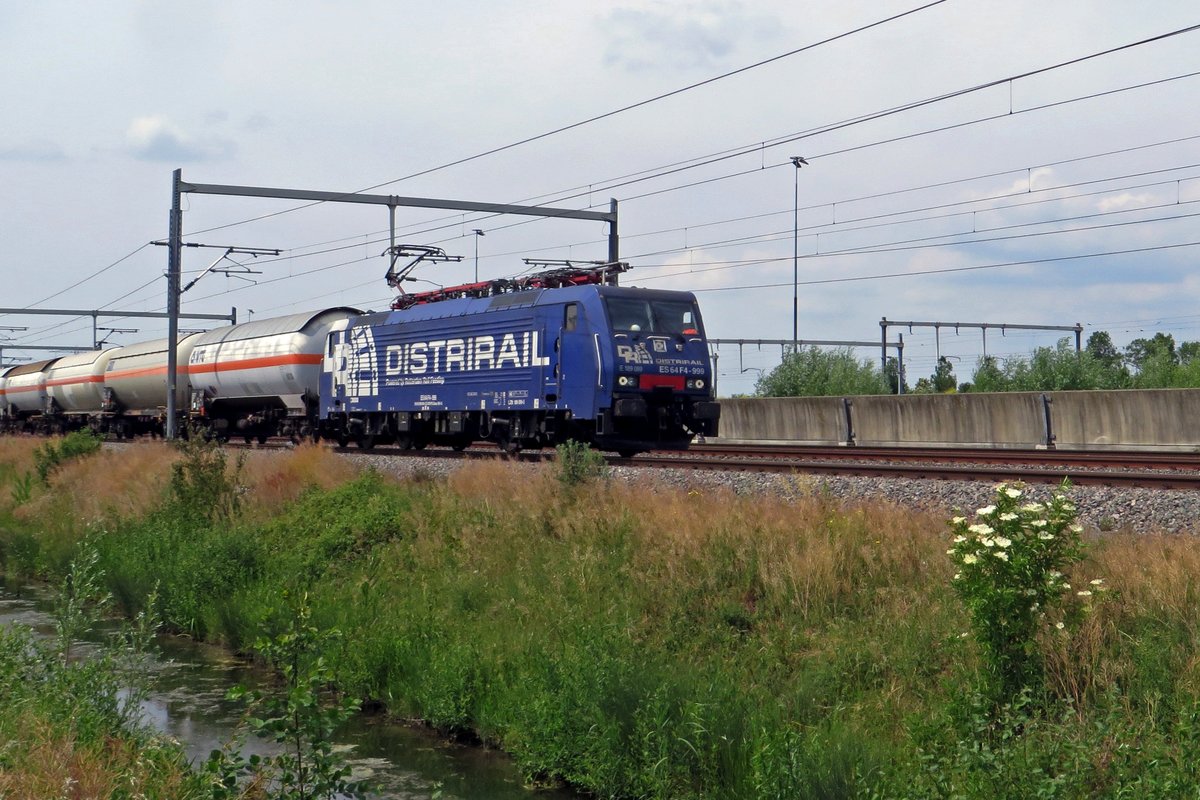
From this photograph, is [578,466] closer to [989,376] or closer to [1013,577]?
[1013,577]

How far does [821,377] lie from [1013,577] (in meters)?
42.9

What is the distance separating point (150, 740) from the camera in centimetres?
777

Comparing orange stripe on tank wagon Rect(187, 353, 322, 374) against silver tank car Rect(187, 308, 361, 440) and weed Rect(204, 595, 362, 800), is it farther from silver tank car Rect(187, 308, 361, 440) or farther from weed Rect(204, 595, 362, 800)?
weed Rect(204, 595, 362, 800)

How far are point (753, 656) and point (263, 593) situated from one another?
23.1 ft

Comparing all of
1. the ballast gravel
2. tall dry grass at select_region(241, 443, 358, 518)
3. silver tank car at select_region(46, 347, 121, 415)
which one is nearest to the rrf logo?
the ballast gravel

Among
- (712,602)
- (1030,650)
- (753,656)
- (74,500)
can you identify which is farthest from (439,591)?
(74,500)

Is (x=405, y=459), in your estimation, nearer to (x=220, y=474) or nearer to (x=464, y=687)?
(x=220, y=474)

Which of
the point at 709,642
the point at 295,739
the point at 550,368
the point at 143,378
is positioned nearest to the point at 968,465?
the point at 550,368

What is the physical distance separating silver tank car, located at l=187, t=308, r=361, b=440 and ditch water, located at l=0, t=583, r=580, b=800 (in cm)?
1825

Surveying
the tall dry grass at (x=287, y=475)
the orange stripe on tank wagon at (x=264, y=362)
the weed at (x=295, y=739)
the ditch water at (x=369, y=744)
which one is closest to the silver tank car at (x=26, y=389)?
the orange stripe on tank wagon at (x=264, y=362)

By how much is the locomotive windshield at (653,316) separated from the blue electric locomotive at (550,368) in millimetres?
25

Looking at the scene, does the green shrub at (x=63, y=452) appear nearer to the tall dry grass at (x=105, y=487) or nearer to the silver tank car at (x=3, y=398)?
the tall dry grass at (x=105, y=487)

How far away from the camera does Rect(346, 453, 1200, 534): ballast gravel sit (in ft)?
37.6

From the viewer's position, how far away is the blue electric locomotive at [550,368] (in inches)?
824
